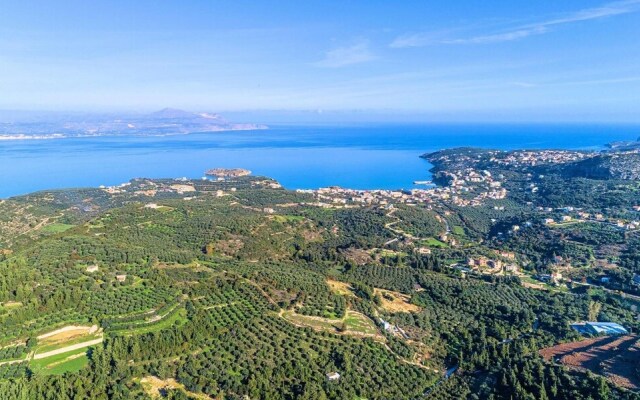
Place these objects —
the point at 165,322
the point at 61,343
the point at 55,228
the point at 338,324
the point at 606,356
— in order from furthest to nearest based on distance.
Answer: the point at 55,228
the point at 338,324
the point at 165,322
the point at 606,356
the point at 61,343

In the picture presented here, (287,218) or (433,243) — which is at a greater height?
(287,218)

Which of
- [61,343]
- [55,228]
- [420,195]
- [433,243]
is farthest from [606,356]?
[55,228]

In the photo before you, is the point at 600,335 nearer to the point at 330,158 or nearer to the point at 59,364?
the point at 59,364

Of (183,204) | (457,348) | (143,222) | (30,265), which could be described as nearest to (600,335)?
(457,348)

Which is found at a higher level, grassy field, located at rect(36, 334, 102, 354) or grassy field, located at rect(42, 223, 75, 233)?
grassy field, located at rect(36, 334, 102, 354)

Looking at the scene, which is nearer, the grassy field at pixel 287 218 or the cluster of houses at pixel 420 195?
the grassy field at pixel 287 218

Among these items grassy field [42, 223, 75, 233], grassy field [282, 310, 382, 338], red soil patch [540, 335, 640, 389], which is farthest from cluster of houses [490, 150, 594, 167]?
grassy field [42, 223, 75, 233]

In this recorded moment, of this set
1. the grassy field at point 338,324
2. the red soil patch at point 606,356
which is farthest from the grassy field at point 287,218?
the red soil patch at point 606,356

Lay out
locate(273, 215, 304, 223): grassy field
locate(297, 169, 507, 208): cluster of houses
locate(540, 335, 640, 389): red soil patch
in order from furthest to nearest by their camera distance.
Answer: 1. locate(297, 169, 507, 208): cluster of houses
2. locate(273, 215, 304, 223): grassy field
3. locate(540, 335, 640, 389): red soil patch

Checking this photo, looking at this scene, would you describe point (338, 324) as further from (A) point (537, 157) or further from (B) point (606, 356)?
(A) point (537, 157)

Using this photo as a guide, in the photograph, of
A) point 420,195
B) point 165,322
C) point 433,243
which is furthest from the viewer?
point 420,195

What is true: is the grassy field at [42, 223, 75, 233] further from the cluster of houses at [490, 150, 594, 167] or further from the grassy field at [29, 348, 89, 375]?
the cluster of houses at [490, 150, 594, 167]

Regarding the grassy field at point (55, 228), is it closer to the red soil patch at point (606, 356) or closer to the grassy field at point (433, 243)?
the grassy field at point (433, 243)
